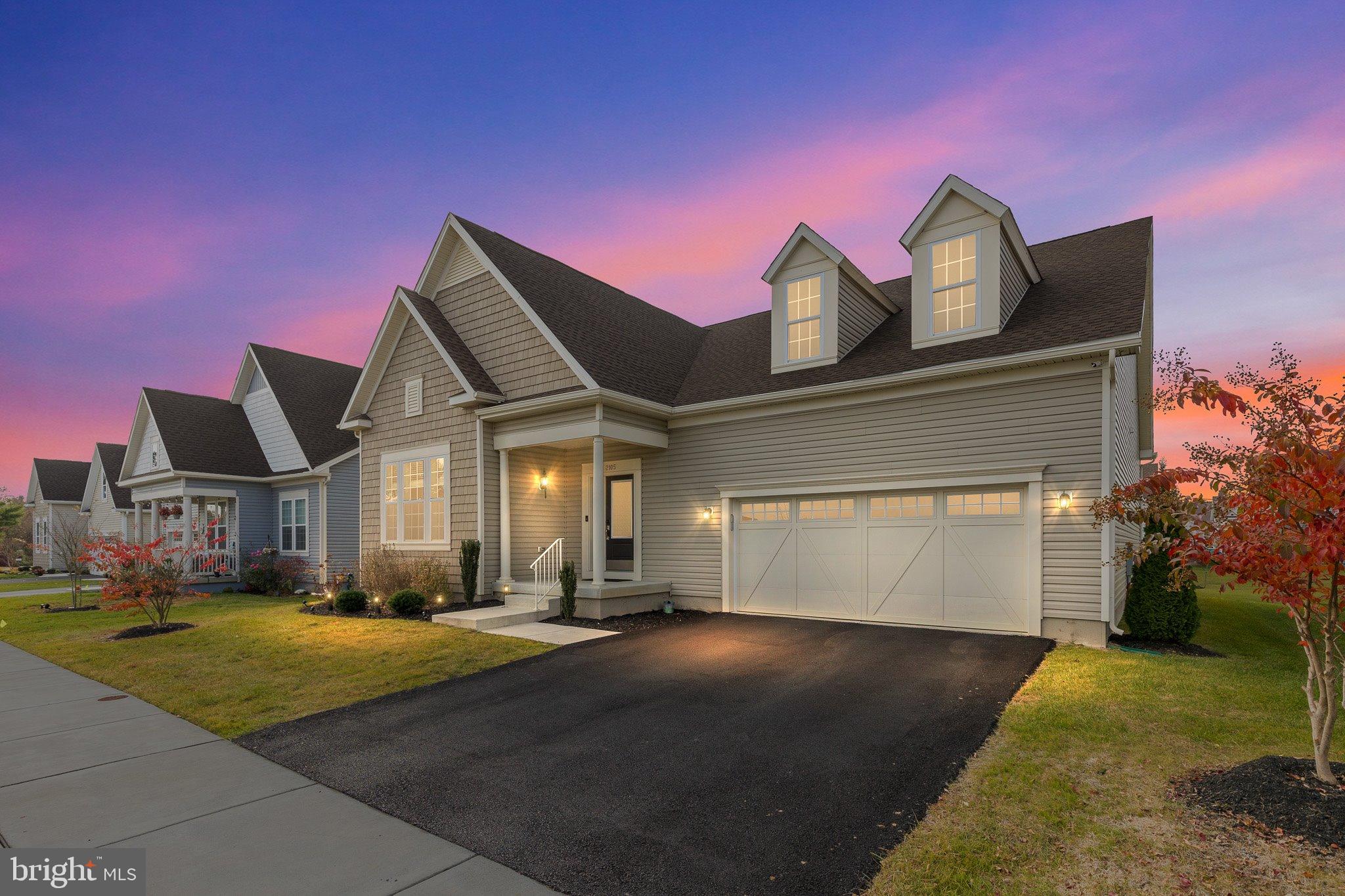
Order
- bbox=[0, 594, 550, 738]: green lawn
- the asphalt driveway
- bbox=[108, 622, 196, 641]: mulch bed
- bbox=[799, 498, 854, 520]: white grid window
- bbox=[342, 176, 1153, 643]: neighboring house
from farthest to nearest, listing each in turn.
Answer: bbox=[108, 622, 196, 641]: mulch bed, bbox=[799, 498, 854, 520]: white grid window, bbox=[342, 176, 1153, 643]: neighboring house, bbox=[0, 594, 550, 738]: green lawn, the asphalt driveway

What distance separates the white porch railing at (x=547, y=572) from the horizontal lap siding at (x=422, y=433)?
174 centimetres

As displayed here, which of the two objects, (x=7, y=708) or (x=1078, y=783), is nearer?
(x=1078, y=783)

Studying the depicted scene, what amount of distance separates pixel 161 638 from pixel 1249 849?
14.6 m

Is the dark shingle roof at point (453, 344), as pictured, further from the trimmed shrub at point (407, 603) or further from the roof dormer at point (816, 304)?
the roof dormer at point (816, 304)

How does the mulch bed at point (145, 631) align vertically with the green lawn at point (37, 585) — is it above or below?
above

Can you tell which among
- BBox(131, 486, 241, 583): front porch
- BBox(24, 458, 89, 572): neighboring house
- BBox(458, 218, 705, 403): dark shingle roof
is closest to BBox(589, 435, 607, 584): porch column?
BBox(458, 218, 705, 403): dark shingle roof

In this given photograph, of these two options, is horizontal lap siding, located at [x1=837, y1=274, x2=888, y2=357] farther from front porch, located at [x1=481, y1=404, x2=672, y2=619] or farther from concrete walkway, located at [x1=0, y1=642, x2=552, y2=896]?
concrete walkway, located at [x1=0, y1=642, x2=552, y2=896]

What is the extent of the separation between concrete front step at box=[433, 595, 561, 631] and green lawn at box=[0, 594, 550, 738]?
0.24m

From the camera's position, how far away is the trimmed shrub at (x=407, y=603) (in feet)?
40.3

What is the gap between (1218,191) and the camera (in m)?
11.7

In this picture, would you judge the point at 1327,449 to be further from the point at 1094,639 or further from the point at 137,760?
the point at 137,760

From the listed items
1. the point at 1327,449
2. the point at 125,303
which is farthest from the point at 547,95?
the point at 125,303

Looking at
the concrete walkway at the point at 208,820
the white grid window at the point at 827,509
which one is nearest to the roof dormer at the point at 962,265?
the white grid window at the point at 827,509

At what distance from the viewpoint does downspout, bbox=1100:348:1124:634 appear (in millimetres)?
8742
